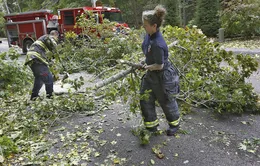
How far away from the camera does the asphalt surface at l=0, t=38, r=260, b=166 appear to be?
2783mm

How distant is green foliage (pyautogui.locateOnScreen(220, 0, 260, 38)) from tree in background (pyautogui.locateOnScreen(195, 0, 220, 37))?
5.09ft

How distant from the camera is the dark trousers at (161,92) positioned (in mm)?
3021

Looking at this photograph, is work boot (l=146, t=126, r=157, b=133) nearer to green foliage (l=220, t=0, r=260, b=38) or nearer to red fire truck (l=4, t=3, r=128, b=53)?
red fire truck (l=4, t=3, r=128, b=53)

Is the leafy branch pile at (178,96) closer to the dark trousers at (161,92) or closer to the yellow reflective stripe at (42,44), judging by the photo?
the dark trousers at (161,92)

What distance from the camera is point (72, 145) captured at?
126 inches

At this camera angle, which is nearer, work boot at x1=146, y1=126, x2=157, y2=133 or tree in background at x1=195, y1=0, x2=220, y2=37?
work boot at x1=146, y1=126, x2=157, y2=133

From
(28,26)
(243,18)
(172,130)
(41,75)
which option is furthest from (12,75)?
(243,18)

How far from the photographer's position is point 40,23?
12742 millimetres

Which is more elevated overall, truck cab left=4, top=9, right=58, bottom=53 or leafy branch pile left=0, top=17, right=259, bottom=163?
truck cab left=4, top=9, right=58, bottom=53

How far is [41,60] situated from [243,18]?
10.8 meters

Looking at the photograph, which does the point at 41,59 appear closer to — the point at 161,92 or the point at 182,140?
the point at 161,92

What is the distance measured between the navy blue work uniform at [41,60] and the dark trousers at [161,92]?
2474 millimetres

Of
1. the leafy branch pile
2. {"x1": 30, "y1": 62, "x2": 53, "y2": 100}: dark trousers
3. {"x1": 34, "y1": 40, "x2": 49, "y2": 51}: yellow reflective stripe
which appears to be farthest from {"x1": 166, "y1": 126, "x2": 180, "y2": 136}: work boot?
{"x1": 34, "y1": 40, "x2": 49, "y2": 51}: yellow reflective stripe

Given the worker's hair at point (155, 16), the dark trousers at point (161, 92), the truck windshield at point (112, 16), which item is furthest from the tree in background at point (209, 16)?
the worker's hair at point (155, 16)
